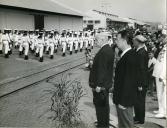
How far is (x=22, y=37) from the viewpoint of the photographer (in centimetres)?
1453

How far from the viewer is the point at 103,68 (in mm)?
4527

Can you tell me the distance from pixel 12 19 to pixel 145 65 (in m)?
12.1

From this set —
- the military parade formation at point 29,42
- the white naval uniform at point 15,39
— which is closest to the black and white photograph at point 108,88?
the military parade formation at point 29,42

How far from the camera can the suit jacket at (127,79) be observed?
4023mm

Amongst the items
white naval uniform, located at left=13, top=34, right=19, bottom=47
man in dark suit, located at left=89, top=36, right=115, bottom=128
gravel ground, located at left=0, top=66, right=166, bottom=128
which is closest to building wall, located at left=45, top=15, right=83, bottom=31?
white naval uniform, located at left=13, top=34, right=19, bottom=47

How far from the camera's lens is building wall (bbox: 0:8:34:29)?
1559 centimetres

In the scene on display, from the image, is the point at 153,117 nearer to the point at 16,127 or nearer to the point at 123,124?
the point at 123,124

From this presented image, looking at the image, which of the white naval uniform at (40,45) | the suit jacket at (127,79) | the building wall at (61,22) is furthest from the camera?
the building wall at (61,22)

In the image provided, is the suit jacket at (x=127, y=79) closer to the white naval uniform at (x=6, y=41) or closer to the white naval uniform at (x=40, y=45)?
the white naval uniform at (x=40, y=45)

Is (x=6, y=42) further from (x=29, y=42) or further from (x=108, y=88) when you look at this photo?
(x=108, y=88)

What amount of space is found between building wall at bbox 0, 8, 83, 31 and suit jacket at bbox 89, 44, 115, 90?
10775 millimetres

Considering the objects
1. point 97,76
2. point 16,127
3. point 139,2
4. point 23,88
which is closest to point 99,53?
point 97,76

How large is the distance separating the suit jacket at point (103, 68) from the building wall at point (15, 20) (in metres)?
10.8

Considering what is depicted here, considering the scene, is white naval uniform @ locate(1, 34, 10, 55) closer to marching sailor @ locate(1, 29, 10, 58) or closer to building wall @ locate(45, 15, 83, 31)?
marching sailor @ locate(1, 29, 10, 58)
